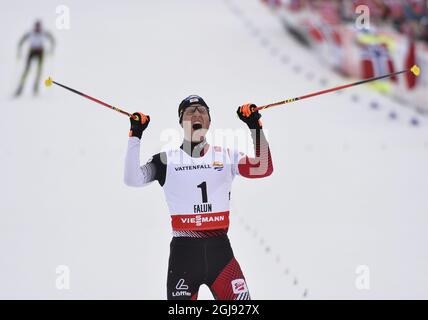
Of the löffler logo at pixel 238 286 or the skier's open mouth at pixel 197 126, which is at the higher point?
the skier's open mouth at pixel 197 126

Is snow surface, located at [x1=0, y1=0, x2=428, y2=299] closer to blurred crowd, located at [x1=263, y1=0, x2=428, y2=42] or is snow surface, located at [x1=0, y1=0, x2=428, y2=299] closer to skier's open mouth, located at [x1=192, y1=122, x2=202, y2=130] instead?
blurred crowd, located at [x1=263, y1=0, x2=428, y2=42]

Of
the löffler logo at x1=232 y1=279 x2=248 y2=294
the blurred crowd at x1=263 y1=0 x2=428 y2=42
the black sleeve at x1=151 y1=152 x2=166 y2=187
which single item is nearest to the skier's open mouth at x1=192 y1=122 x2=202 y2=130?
the black sleeve at x1=151 y1=152 x2=166 y2=187

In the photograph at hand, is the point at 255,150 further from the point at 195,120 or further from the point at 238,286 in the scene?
the point at 238,286

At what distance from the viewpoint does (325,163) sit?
11.2 metres

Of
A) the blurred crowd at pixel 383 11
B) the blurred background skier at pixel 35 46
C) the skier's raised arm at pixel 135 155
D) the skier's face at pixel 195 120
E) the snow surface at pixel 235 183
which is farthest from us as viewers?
the blurred crowd at pixel 383 11

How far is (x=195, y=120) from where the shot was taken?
449 cm

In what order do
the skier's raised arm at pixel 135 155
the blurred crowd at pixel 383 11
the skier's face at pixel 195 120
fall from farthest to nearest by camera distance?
the blurred crowd at pixel 383 11, the skier's face at pixel 195 120, the skier's raised arm at pixel 135 155

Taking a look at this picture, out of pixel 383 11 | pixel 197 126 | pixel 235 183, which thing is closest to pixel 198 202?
pixel 197 126

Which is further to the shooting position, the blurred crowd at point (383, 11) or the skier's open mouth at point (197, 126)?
the blurred crowd at point (383, 11)

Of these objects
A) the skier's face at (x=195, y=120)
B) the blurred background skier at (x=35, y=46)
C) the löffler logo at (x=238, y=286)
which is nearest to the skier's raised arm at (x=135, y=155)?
the skier's face at (x=195, y=120)

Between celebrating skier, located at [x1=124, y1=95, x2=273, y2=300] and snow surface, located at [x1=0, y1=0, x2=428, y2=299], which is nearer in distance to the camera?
celebrating skier, located at [x1=124, y1=95, x2=273, y2=300]

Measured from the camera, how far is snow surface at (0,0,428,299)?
7188mm

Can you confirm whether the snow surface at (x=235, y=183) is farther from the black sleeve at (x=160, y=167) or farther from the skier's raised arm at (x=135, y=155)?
the skier's raised arm at (x=135, y=155)

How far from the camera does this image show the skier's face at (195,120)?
14.7 ft
